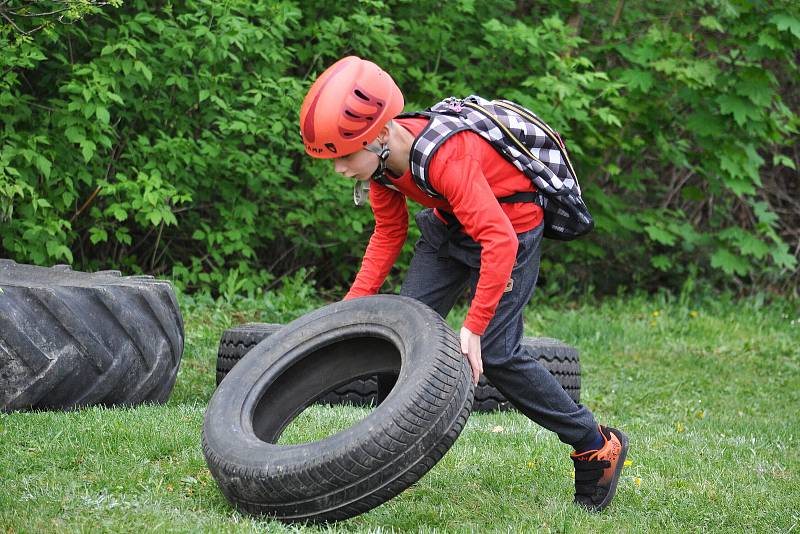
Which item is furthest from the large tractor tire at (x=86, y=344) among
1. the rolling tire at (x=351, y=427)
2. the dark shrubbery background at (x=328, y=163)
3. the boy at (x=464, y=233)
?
the dark shrubbery background at (x=328, y=163)

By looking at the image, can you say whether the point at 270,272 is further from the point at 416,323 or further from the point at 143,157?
the point at 416,323

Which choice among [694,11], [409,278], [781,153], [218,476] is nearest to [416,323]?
[409,278]

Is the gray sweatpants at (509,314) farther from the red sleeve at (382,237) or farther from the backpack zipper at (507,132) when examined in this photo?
the backpack zipper at (507,132)

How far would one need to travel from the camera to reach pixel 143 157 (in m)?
8.30

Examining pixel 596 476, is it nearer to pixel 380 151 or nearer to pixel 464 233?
pixel 464 233

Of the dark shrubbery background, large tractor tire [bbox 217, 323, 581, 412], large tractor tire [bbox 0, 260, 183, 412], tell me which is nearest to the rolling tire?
large tractor tire [bbox 0, 260, 183, 412]

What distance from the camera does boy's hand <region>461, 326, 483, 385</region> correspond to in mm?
3445

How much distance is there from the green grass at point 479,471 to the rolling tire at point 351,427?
0.41ft

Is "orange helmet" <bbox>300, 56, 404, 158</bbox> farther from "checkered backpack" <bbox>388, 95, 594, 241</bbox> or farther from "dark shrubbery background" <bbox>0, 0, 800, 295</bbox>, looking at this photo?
"dark shrubbery background" <bbox>0, 0, 800, 295</bbox>

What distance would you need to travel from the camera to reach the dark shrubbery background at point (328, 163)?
7785 millimetres

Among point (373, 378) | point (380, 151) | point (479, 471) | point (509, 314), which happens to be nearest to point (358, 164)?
point (380, 151)

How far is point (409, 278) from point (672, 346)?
4808mm

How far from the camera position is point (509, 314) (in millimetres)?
3645

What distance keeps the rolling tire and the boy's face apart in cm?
49
